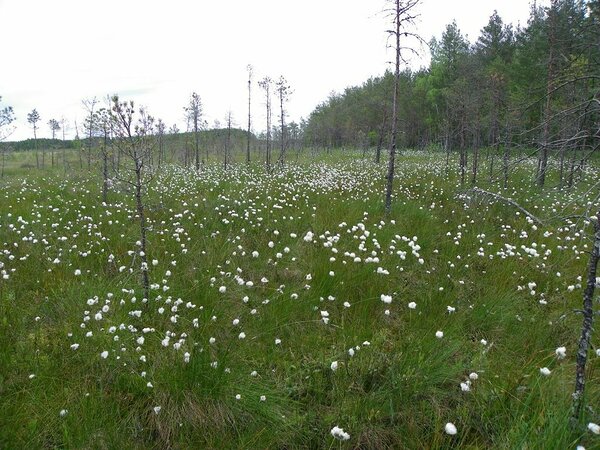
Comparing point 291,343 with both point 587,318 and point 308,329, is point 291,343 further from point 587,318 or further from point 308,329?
point 587,318

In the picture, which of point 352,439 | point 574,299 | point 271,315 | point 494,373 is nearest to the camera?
point 352,439

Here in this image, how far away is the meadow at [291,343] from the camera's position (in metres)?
2.84

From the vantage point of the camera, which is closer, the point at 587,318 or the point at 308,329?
the point at 587,318

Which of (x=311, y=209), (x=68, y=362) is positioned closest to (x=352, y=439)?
(x=68, y=362)

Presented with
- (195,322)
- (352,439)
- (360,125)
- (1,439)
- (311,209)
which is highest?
(360,125)

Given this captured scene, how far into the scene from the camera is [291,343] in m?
3.99

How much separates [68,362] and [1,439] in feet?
3.17

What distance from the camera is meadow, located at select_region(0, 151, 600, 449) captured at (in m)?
2.84

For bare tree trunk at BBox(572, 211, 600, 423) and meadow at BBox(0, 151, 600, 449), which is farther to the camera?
meadow at BBox(0, 151, 600, 449)

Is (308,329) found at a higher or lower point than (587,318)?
lower

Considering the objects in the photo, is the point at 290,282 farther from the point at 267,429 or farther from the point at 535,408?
the point at 535,408

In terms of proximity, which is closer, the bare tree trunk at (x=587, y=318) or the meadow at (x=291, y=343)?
the bare tree trunk at (x=587, y=318)

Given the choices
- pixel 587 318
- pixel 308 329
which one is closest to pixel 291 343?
pixel 308 329

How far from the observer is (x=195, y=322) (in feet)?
12.8
